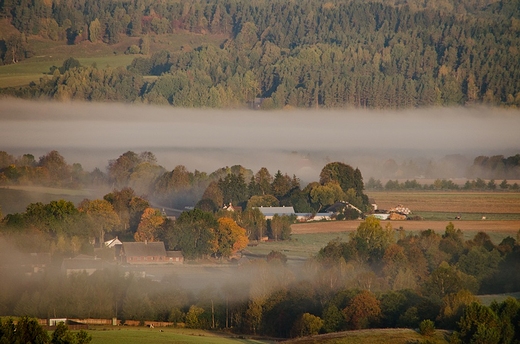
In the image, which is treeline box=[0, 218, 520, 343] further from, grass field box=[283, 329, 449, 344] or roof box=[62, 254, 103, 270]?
roof box=[62, 254, 103, 270]

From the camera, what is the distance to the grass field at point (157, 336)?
3184 centimetres

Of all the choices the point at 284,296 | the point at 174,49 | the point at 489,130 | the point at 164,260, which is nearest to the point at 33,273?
the point at 164,260

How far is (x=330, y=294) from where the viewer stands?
123 ft

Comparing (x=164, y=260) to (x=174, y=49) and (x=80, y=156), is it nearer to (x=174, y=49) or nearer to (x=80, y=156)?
(x=80, y=156)

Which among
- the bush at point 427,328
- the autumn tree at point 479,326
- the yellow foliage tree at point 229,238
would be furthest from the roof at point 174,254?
the autumn tree at point 479,326

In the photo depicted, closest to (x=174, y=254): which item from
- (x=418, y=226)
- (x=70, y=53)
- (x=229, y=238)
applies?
(x=229, y=238)

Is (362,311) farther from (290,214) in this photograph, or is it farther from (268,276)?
(290,214)

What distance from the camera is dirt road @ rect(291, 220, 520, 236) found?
51125 mm

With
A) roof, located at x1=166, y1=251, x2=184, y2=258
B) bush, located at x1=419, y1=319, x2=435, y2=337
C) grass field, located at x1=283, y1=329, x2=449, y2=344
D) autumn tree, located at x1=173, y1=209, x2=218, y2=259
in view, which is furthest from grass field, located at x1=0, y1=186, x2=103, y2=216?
bush, located at x1=419, y1=319, x2=435, y2=337

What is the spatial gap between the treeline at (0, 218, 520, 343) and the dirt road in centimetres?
558

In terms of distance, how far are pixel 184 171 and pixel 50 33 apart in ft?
79.7

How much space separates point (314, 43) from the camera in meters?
94.2

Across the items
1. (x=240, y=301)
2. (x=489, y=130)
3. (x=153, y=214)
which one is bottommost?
(x=240, y=301)

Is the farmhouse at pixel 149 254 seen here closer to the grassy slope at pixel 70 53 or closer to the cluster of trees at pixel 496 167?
the cluster of trees at pixel 496 167
